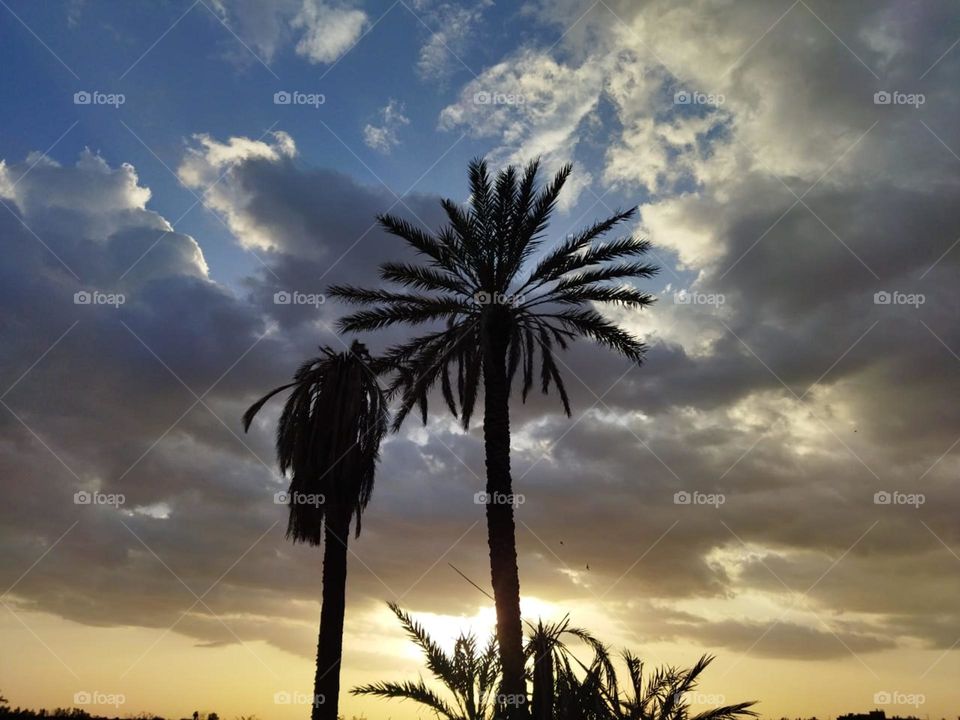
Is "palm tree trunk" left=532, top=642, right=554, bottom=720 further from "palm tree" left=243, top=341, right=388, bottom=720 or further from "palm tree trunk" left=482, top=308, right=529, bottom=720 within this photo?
"palm tree" left=243, top=341, right=388, bottom=720

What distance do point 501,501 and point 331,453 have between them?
271 inches

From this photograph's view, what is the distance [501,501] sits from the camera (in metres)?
18.0

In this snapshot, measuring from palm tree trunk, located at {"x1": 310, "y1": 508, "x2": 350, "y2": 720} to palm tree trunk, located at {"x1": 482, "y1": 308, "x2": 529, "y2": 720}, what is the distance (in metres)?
5.60

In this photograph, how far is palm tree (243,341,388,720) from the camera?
21.6 metres

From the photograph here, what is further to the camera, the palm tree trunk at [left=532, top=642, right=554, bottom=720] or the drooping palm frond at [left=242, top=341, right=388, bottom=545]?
the drooping palm frond at [left=242, top=341, right=388, bottom=545]

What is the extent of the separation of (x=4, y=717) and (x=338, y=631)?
1073cm

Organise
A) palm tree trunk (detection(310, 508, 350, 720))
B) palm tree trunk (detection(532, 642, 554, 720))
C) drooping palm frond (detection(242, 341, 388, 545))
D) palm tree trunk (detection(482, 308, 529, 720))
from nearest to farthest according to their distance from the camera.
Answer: palm tree trunk (detection(532, 642, 554, 720)) → palm tree trunk (detection(482, 308, 529, 720)) → palm tree trunk (detection(310, 508, 350, 720)) → drooping palm frond (detection(242, 341, 388, 545))

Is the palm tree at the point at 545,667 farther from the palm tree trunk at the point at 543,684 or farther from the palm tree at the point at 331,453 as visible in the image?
the palm tree at the point at 331,453

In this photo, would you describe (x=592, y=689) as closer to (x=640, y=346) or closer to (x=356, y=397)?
(x=640, y=346)


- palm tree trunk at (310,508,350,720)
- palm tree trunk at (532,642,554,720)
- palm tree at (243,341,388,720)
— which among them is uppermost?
palm tree at (243,341,388,720)

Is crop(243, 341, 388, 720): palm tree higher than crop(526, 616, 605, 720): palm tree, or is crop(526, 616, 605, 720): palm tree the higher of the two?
crop(243, 341, 388, 720): palm tree

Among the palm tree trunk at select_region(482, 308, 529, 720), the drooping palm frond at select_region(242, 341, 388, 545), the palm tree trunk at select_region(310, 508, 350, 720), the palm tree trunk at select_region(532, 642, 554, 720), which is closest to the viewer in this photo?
the palm tree trunk at select_region(532, 642, 554, 720)

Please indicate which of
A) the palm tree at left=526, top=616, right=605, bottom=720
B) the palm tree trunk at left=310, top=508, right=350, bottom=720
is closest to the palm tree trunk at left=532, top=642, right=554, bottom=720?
the palm tree at left=526, top=616, right=605, bottom=720

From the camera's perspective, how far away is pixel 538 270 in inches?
802
